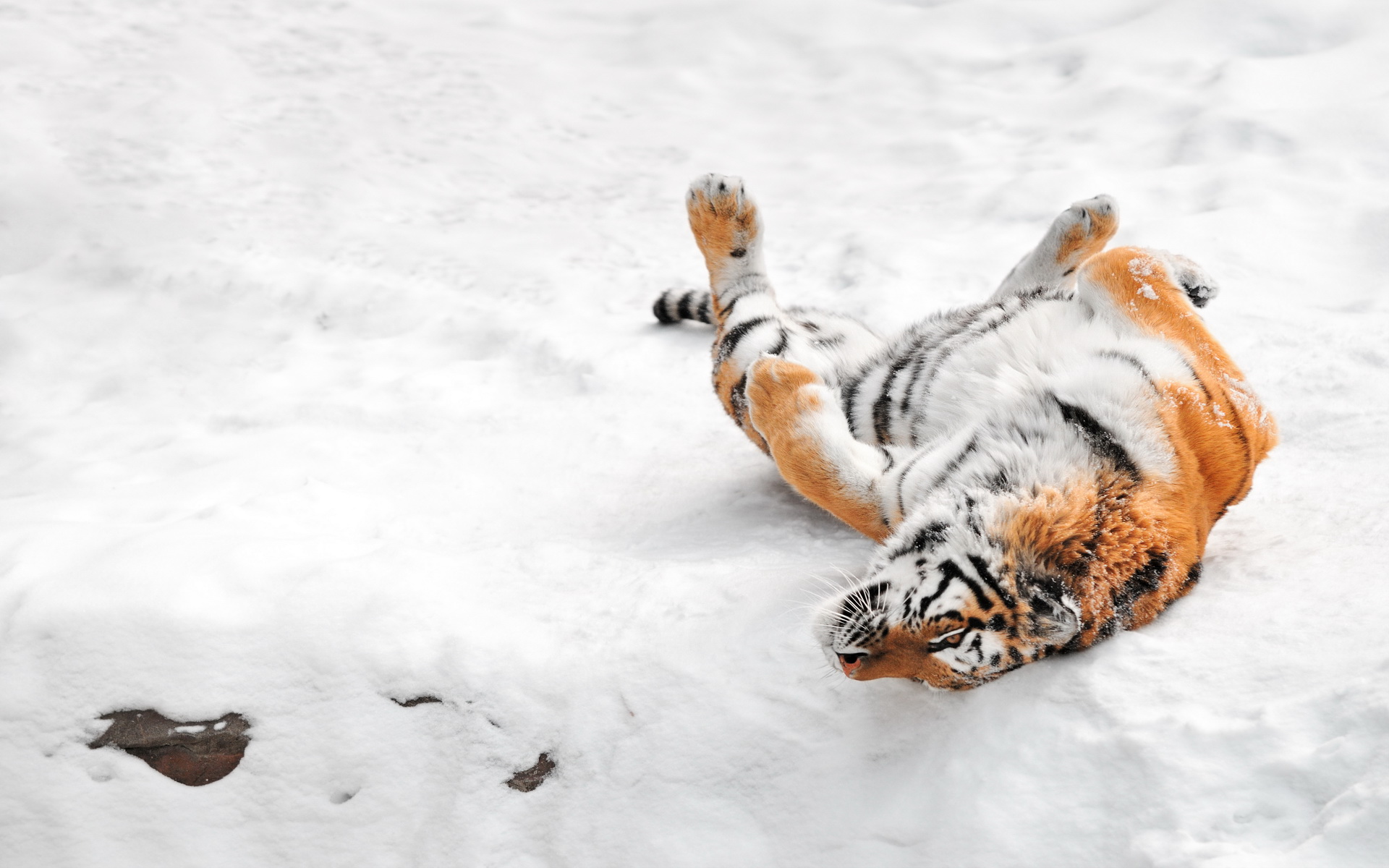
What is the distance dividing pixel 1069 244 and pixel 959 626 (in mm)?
1430

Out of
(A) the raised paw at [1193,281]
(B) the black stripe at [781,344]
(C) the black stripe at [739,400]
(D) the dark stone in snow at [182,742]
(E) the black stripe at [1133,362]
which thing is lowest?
(D) the dark stone in snow at [182,742]

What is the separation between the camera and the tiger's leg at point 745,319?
2.60 meters

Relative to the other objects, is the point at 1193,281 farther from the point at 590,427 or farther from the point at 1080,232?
the point at 590,427

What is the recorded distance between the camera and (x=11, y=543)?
2.05 meters

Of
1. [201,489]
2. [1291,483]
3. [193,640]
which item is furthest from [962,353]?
[201,489]

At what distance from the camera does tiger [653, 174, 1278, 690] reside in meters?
1.60

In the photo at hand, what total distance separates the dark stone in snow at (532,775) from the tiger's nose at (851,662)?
50 centimetres

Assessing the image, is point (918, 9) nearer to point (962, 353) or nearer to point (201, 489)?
point (962, 353)

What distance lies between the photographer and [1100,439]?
5.95 feet

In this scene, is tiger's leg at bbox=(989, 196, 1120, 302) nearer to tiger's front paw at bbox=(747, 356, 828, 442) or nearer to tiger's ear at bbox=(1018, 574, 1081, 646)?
tiger's front paw at bbox=(747, 356, 828, 442)

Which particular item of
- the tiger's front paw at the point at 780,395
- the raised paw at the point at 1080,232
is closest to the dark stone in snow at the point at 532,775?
the tiger's front paw at the point at 780,395

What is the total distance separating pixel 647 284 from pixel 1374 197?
2362 millimetres

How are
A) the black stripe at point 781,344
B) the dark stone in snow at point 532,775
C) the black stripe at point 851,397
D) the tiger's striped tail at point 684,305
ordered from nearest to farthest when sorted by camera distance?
the dark stone in snow at point 532,775, the black stripe at point 851,397, the black stripe at point 781,344, the tiger's striped tail at point 684,305

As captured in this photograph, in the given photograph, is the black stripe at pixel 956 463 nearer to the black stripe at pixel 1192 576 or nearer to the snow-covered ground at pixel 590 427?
the snow-covered ground at pixel 590 427
